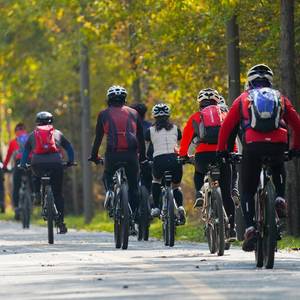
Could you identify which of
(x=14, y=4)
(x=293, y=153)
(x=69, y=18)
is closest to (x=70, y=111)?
(x=69, y=18)

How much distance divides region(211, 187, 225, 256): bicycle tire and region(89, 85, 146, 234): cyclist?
2.63m

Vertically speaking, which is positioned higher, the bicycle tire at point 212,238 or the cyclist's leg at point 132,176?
the cyclist's leg at point 132,176

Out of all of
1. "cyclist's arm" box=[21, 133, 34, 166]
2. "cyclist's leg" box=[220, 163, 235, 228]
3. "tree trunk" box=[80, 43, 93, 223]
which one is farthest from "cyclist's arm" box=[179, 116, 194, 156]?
"tree trunk" box=[80, 43, 93, 223]

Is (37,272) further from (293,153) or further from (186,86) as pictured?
(186,86)

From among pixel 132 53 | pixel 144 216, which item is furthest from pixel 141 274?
pixel 132 53

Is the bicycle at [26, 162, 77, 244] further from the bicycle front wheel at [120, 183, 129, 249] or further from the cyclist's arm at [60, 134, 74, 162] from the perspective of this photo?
the bicycle front wheel at [120, 183, 129, 249]

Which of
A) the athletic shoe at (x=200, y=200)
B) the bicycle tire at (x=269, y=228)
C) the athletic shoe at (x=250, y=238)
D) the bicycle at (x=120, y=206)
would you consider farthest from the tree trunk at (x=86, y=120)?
the bicycle tire at (x=269, y=228)

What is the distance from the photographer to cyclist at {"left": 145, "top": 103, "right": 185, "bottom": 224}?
71.6ft

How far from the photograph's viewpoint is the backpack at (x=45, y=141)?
23.0 metres

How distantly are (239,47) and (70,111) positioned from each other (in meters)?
21.1

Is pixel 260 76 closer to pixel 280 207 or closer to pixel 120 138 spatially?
pixel 280 207

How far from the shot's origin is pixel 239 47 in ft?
84.5

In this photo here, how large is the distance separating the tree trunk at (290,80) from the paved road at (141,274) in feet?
11.7

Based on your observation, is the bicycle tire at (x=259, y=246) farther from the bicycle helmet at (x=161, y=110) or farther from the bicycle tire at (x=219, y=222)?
the bicycle helmet at (x=161, y=110)
